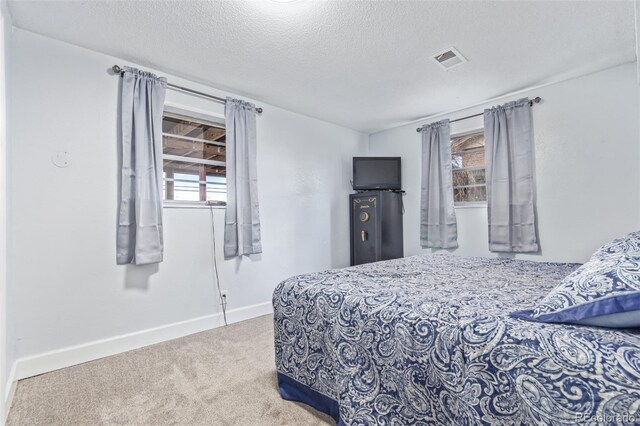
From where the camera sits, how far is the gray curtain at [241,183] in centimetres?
299

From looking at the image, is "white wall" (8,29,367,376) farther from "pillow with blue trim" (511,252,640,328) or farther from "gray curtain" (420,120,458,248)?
"pillow with blue trim" (511,252,640,328)

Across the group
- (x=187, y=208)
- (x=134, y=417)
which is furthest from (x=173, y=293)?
(x=134, y=417)

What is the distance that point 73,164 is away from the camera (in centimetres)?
221

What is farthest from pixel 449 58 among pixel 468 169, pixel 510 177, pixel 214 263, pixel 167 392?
pixel 167 392

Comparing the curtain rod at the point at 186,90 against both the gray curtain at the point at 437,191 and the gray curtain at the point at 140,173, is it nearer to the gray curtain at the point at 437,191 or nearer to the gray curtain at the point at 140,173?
the gray curtain at the point at 140,173

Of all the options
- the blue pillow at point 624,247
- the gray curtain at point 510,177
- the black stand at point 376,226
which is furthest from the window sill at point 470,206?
the blue pillow at point 624,247

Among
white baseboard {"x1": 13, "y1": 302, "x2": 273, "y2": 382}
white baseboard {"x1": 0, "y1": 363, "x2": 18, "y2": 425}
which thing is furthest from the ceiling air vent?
white baseboard {"x1": 0, "y1": 363, "x2": 18, "y2": 425}

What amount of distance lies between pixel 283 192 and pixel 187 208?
3.71 feet

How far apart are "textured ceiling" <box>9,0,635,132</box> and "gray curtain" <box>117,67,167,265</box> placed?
0.27 m

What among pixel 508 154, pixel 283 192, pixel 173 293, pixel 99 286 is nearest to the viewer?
pixel 99 286

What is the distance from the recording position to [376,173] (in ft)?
13.5

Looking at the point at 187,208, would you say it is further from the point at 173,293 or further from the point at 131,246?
the point at 173,293

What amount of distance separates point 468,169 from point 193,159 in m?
3.18

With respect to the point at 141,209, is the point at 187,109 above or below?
above
